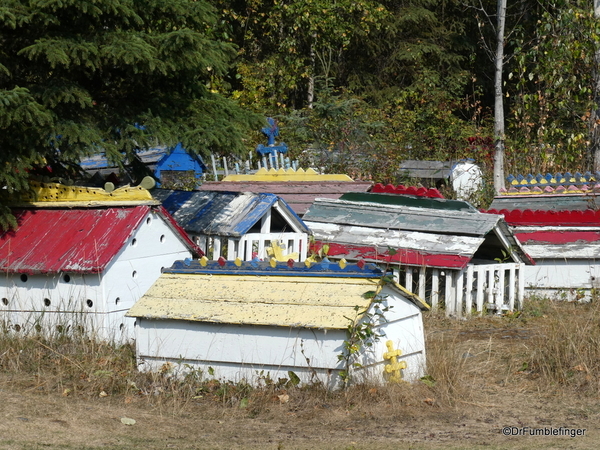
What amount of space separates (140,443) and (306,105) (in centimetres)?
1987

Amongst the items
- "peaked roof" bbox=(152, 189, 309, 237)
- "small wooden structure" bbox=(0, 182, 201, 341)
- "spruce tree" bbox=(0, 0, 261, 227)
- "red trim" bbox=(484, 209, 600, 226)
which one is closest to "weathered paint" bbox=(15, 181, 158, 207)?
"small wooden structure" bbox=(0, 182, 201, 341)

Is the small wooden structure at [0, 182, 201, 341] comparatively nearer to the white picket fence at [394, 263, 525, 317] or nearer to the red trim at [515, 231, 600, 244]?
the white picket fence at [394, 263, 525, 317]

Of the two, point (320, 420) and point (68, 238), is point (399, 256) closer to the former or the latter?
point (68, 238)

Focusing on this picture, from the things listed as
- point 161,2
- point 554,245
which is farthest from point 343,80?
point 161,2

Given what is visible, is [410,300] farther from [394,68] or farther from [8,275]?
[394,68]

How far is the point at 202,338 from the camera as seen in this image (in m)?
6.22

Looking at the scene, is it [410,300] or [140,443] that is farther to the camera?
[410,300]

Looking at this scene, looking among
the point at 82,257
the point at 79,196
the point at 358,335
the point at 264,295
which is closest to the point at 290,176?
the point at 79,196

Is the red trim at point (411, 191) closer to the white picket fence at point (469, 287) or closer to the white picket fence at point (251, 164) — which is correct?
the white picket fence at point (469, 287)

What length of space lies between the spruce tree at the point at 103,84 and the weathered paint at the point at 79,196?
0.22m

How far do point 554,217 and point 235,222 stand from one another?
4.26 metres

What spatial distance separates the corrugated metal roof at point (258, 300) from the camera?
5926 millimetres

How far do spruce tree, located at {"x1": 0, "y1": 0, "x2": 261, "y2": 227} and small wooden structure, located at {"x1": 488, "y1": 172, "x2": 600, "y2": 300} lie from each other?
12.8 ft

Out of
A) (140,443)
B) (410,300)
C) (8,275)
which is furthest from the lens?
(8,275)
